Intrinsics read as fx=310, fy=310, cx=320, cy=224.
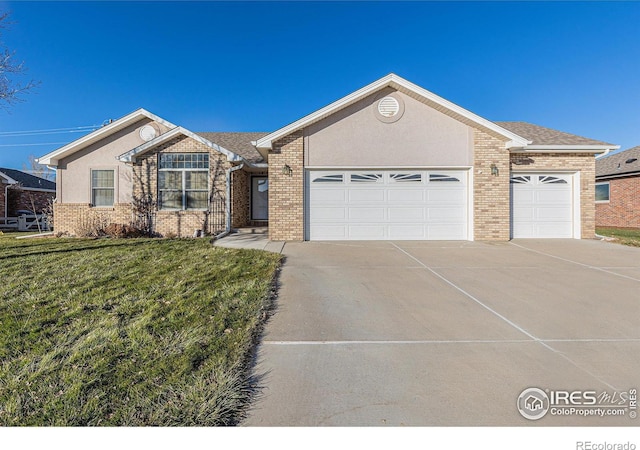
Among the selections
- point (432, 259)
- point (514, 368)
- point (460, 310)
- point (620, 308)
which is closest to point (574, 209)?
point (432, 259)

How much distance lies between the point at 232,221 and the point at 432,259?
8.00 meters

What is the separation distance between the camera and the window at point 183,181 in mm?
12008

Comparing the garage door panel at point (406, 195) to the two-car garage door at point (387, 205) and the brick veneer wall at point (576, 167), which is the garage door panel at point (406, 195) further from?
the brick veneer wall at point (576, 167)

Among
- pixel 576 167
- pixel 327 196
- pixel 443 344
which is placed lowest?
pixel 443 344

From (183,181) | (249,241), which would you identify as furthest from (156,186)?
(249,241)

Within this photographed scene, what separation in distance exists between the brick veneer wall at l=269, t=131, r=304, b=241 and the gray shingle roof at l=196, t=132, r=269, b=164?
3669 mm

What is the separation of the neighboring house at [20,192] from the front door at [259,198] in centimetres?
1163

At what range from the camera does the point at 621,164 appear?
17875 millimetres

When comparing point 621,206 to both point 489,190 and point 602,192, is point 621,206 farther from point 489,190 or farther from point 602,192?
point 489,190

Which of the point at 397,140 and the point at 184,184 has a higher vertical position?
the point at 397,140

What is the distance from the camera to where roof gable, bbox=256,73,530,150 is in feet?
31.9

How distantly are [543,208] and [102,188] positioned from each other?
1673cm

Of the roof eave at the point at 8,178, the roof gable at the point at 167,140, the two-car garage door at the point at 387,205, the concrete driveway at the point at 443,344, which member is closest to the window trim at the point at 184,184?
the roof gable at the point at 167,140

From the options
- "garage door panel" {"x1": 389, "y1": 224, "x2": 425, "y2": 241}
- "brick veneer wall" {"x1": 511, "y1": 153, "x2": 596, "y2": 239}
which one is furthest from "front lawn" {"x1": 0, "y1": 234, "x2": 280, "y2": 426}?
"brick veneer wall" {"x1": 511, "y1": 153, "x2": 596, "y2": 239}
